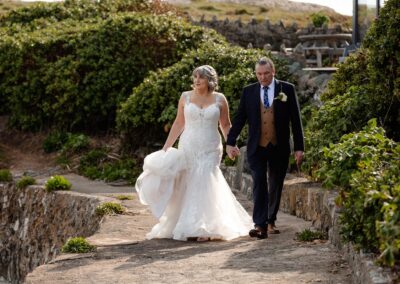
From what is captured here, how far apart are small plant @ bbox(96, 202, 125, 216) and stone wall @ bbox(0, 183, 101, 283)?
42cm

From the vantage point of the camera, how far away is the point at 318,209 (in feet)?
34.8

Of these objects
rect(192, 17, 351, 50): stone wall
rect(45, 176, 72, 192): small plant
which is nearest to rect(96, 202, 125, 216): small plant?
rect(45, 176, 72, 192): small plant

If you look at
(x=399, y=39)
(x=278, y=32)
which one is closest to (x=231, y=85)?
(x=399, y=39)

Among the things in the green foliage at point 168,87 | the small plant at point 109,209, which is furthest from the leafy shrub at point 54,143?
the small plant at point 109,209

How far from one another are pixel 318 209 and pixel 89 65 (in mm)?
9881

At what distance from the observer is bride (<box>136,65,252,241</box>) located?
1060 cm

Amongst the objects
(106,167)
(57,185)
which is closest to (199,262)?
(57,185)

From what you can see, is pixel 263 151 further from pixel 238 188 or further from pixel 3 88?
pixel 3 88

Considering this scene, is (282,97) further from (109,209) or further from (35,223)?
(35,223)

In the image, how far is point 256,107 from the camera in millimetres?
10117

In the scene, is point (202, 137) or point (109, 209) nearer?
point (202, 137)

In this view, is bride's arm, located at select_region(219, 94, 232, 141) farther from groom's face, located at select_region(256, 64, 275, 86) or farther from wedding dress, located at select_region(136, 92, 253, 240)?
groom's face, located at select_region(256, 64, 275, 86)

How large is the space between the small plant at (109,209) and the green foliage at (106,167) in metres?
3.65

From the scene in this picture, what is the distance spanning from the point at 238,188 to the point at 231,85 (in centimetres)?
224
